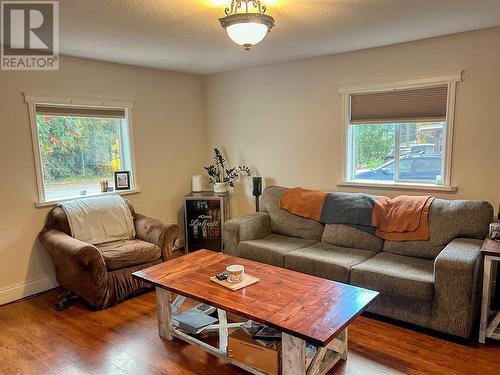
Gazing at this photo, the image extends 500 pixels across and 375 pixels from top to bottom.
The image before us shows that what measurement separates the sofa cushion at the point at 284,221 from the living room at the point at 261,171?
0.7 inches

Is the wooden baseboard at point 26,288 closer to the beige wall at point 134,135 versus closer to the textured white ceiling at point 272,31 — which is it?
the beige wall at point 134,135

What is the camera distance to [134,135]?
4281 millimetres

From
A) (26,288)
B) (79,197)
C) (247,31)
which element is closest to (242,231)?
(79,197)

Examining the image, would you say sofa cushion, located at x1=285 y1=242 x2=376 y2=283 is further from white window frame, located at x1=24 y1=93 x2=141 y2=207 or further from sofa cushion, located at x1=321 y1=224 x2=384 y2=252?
white window frame, located at x1=24 y1=93 x2=141 y2=207

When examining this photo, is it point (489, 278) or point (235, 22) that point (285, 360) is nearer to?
point (489, 278)

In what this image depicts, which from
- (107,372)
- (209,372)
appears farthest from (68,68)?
(209,372)

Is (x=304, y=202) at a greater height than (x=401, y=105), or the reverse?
(x=401, y=105)

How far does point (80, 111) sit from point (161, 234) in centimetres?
156

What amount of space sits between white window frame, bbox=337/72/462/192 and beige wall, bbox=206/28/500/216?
5cm

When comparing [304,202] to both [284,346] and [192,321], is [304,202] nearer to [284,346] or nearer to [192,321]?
[192,321]

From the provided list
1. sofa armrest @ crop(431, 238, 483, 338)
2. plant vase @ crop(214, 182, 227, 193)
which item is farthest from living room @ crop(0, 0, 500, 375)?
plant vase @ crop(214, 182, 227, 193)

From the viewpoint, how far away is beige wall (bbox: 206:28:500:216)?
3.07 metres

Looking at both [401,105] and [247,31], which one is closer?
[247,31]

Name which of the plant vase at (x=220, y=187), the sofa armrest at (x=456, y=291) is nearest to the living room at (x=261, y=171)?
the sofa armrest at (x=456, y=291)
